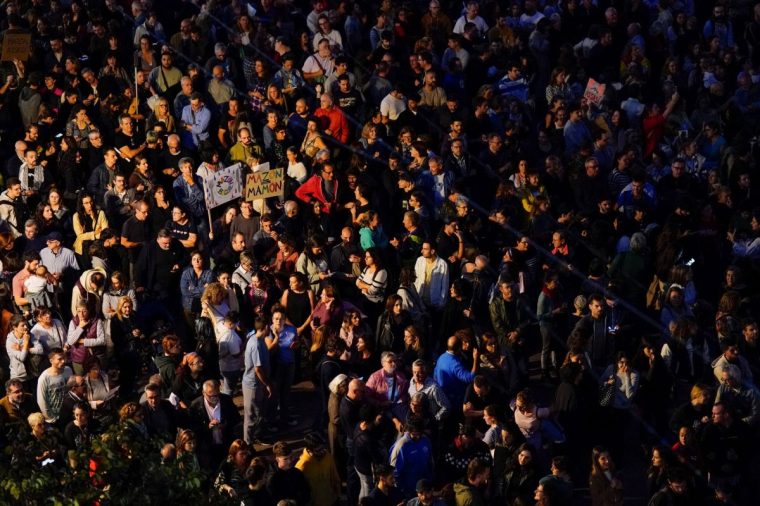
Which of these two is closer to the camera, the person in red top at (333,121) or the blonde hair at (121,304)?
the blonde hair at (121,304)

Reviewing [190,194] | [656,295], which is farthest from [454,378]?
[190,194]

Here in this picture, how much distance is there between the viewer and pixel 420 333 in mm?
18891

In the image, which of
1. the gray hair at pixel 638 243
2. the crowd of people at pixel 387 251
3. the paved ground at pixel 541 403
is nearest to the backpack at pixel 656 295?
the crowd of people at pixel 387 251

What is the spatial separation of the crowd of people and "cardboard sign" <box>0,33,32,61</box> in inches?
12.7

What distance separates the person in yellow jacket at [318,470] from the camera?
16375mm

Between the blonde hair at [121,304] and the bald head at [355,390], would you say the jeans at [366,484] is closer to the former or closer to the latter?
the bald head at [355,390]

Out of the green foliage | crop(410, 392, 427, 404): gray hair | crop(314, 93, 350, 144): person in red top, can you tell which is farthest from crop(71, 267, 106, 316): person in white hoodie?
the green foliage

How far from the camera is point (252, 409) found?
18.7 meters

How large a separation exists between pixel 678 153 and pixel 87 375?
9765 millimetres

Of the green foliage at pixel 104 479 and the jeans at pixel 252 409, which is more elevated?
the jeans at pixel 252 409

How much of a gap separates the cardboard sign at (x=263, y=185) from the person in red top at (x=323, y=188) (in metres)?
0.37

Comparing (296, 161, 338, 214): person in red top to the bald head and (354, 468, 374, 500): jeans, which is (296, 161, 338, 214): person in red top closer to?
the bald head

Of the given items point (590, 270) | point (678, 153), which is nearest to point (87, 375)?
point (590, 270)

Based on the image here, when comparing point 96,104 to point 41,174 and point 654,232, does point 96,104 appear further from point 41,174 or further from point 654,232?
point 654,232
